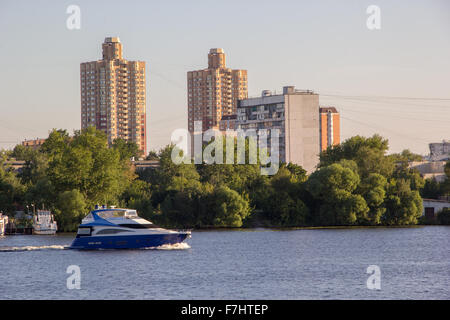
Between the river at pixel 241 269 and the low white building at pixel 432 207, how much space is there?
23.8 m

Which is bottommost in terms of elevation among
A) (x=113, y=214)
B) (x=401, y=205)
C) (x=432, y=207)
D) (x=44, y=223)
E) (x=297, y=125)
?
(x=44, y=223)

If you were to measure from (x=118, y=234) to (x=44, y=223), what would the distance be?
29928 mm

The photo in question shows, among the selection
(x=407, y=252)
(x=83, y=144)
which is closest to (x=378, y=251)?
(x=407, y=252)

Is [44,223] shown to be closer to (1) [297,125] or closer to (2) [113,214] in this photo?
(2) [113,214]

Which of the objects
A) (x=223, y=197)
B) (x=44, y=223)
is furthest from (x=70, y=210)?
(x=223, y=197)

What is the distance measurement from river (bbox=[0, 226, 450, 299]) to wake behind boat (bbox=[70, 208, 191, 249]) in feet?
3.33

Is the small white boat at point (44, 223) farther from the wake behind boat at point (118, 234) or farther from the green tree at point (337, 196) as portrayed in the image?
the green tree at point (337, 196)

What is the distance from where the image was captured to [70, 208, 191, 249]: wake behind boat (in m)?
67.4

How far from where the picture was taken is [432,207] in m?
107

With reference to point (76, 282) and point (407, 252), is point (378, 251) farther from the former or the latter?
point (76, 282)

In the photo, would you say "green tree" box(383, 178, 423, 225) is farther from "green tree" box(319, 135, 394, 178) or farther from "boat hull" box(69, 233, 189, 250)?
"boat hull" box(69, 233, 189, 250)

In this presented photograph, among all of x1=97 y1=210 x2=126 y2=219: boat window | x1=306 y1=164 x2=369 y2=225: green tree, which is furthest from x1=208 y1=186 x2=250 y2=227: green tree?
x1=97 y1=210 x2=126 y2=219: boat window

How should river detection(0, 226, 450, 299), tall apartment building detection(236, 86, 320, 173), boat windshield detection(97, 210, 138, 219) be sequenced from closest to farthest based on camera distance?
river detection(0, 226, 450, 299) < boat windshield detection(97, 210, 138, 219) < tall apartment building detection(236, 86, 320, 173)

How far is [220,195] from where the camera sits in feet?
328
